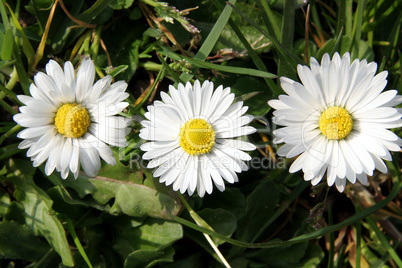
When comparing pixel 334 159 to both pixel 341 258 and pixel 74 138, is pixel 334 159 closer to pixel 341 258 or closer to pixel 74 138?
pixel 341 258

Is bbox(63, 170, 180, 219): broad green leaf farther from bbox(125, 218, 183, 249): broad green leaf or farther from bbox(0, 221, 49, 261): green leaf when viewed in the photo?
bbox(0, 221, 49, 261): green leaf

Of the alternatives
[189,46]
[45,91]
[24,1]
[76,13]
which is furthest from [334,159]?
[24,1]

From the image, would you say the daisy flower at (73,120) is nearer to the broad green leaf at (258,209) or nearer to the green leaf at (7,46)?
the green leaf at (7,46)

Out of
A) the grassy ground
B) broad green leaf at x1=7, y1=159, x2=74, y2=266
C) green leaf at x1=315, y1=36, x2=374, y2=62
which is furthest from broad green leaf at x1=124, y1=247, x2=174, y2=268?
green leaf at x1=315, y1=36, x2=374, y2=62

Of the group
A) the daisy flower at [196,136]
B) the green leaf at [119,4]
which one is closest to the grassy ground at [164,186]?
the green leaf at [119,4]

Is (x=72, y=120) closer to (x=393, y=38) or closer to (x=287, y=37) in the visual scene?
(x=287, y=37)

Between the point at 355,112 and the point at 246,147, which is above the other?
the point at 355,112
